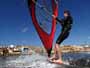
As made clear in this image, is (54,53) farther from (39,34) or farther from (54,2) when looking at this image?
(54,2)

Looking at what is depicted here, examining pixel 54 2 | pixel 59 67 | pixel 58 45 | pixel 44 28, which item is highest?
pixel 54 2

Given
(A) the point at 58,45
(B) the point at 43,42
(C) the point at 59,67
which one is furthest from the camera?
(B) the point at 43,42

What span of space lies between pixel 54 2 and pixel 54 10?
0.81 meters

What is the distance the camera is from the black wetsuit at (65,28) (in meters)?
24.9

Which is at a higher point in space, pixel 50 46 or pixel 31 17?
pixel 31 17

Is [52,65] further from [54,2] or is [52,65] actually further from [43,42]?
[54,2]

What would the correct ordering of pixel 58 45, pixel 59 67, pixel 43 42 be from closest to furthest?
pixel 59 67 < pixel 58 45 < pixel 43 42

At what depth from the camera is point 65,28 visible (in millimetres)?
24891

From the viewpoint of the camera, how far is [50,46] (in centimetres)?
2661

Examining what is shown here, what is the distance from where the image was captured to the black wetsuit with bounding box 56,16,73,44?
24.9m

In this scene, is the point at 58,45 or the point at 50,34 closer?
the point at 58,45

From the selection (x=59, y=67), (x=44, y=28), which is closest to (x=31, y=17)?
(x=44, y=28)

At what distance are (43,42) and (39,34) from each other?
749 mm

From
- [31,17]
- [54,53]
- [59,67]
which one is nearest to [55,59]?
[54,53]
